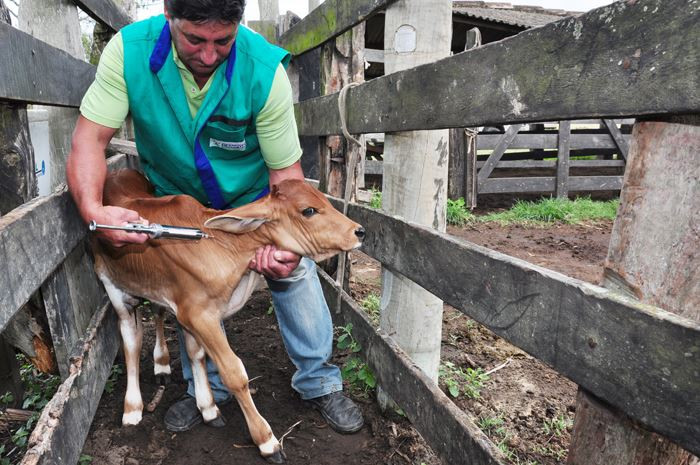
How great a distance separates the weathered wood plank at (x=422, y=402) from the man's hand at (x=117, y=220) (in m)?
1.27

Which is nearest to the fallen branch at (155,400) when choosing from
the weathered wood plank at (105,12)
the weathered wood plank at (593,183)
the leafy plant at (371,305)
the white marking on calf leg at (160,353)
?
the white marking on calf leg at (160,353)

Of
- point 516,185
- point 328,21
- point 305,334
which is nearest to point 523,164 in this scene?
point 516,185

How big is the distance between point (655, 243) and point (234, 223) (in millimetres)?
1694

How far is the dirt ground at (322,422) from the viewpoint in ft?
8.89

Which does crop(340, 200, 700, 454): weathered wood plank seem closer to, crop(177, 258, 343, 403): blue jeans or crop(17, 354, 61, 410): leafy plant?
crop(177, 258, 343, 403): blue jeans

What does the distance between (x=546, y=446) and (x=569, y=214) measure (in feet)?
23.1

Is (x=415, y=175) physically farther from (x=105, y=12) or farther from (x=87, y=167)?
(x=105, y=12)

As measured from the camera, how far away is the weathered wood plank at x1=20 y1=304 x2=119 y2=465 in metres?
1.93

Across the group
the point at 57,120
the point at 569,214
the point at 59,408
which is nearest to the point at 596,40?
the point at 59,408

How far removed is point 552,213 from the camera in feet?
30.2

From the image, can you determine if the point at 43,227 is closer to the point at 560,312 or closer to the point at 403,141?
the point at 403,141

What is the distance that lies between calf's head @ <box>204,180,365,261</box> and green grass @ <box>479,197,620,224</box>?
6674 millimetres

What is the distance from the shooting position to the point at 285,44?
503 centimetres

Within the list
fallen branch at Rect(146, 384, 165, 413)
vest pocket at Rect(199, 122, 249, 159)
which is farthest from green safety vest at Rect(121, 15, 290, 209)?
fallen branch at Rect(146, 384, 165, 413)
